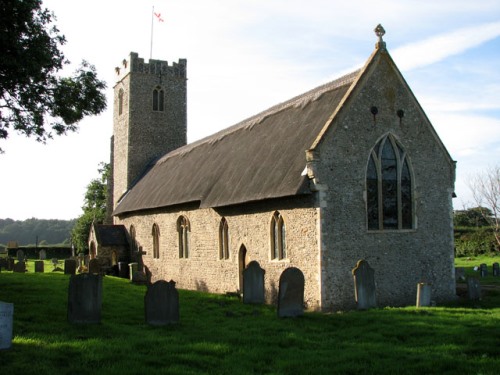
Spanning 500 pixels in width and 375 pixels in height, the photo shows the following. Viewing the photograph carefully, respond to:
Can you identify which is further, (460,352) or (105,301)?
(105,301)

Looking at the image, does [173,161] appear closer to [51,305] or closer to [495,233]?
[51,305]

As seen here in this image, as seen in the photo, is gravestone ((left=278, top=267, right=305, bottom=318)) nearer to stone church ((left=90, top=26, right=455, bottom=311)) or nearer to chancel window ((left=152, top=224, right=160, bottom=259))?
stone church ((left=90, top=26, right=455, bottom=311))

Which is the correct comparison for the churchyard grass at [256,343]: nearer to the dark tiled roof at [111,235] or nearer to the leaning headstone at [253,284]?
the leaning headstone at [253,284]

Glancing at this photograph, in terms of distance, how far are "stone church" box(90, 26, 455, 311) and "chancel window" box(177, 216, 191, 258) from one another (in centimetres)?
63

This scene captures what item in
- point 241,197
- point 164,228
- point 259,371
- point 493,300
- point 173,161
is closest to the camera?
point 259,371

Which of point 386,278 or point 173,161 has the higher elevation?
point 173,161

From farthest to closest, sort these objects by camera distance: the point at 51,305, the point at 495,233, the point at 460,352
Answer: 1. the point at 495,233
2. the point at 51,305
3. the point at 460,352

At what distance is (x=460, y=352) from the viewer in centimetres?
893

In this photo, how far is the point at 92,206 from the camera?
59500mm

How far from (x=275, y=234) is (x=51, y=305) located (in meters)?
7.06

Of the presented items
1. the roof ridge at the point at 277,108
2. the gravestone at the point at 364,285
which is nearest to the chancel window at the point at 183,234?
the roof ridge at the point at 277,108

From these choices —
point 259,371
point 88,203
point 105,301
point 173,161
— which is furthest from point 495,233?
point 88,203

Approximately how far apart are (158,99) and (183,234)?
16249 mm

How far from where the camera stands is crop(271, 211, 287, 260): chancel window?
17234 mm
